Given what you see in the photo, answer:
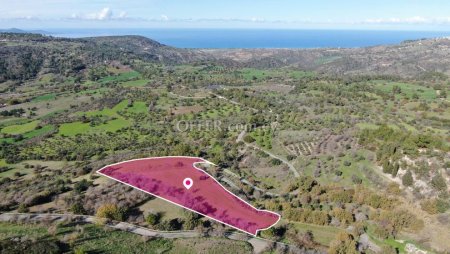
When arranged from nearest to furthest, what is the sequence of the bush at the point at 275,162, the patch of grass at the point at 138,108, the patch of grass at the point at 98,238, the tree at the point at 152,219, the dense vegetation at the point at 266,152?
the patch of grass at the point at 98,238
the tree at the point at 152,219
the dense vegetation at the point at 266,152
the bush at the point at 275,162
the patch of grass at the point at 138,108

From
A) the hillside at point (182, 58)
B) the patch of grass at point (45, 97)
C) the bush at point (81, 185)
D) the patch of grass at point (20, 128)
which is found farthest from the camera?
the hillside at point (182, 58)

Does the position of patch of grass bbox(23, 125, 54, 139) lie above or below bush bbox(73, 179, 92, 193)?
below

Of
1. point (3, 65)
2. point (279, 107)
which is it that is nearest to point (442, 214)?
point (279, 107)

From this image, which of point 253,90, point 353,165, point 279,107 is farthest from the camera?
point 253,90

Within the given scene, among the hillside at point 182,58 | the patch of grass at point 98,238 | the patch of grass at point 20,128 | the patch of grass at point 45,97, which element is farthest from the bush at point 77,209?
the hillside at point 182,58

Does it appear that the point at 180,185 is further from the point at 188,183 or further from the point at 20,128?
the point at 20,128

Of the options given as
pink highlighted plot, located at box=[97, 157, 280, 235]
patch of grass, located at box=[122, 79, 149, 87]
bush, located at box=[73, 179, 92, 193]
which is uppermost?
pink highlighted plot, located at box=[97, 157, 280, 235]

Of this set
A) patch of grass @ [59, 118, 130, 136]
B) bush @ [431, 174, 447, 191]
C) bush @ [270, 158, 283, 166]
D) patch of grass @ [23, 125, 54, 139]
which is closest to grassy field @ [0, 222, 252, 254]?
bush @ [270, 158, 283, 166]

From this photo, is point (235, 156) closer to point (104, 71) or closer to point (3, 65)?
point (104, 71)

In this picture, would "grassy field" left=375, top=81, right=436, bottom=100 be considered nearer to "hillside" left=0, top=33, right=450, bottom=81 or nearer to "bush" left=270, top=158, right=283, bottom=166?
"bush" left=270, top=158, right=283, bottom=166

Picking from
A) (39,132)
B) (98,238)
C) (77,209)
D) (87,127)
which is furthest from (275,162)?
(39,132)

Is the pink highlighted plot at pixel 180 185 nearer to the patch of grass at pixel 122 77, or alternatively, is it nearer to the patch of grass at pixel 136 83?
the patch of grass at pixel 136 83
